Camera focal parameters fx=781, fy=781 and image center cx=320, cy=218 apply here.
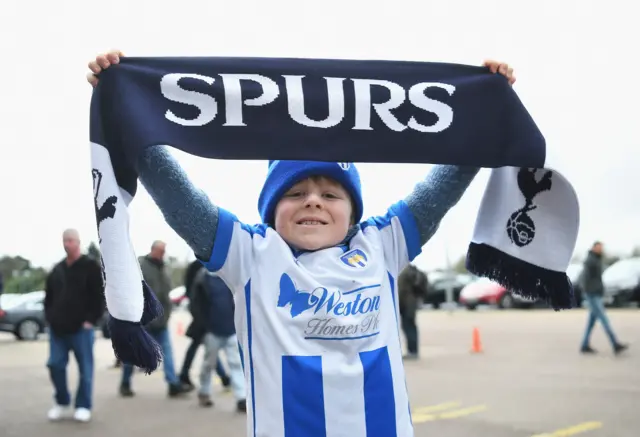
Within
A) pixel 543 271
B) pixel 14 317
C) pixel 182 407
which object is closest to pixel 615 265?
pixel 14 317

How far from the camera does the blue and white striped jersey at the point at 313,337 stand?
2342 mm

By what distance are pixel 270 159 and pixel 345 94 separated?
1.13 ft

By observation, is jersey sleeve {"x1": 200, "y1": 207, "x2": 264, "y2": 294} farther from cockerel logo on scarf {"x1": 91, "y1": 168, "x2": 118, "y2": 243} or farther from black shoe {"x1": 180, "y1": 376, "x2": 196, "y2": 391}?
black shoe {"x1": 180, "y1": 376, "x2": 196, "y2": 391}

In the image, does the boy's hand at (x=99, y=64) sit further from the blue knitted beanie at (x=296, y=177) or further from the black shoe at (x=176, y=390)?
the black shoe at (x=176, y=390)

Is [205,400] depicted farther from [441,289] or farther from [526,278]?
[441,289]

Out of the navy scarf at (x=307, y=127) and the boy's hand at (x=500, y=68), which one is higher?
the boy's hand at (x=500, y=68)

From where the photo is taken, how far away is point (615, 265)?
75.1 ft

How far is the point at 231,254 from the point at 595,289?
31.8 ft

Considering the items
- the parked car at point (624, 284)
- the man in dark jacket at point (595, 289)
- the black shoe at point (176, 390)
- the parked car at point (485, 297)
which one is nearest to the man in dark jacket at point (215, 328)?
the black shoe at point (176, 390)

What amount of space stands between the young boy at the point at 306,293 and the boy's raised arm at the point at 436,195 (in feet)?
0.45

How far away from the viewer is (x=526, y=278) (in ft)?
9.28

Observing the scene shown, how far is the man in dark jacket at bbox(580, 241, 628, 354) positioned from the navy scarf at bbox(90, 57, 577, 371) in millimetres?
8900

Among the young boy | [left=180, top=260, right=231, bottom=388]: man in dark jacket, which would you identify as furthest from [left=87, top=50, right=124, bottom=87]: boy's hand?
[left=180, top=260, right=231, bottom=388]: man in dark jacket

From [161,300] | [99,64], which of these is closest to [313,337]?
[99,64]
